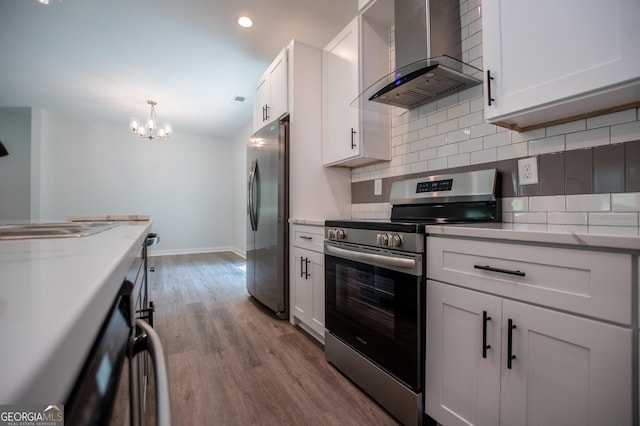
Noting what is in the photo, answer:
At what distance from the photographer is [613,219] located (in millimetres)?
1177

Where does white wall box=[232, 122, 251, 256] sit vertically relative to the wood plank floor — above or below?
above

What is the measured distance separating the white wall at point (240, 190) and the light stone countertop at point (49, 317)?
5.47m

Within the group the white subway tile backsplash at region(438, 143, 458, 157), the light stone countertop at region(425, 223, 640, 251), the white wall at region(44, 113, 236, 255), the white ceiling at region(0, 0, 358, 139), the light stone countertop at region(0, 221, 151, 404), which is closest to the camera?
the light stone countertop at region(0, 221, 151, 404)

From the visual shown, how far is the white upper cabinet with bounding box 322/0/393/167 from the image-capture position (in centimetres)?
213

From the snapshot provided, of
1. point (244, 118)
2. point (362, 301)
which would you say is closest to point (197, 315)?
point (362, 301)

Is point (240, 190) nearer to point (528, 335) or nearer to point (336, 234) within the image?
point (336, 234)

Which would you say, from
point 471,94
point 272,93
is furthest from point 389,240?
point 272,93

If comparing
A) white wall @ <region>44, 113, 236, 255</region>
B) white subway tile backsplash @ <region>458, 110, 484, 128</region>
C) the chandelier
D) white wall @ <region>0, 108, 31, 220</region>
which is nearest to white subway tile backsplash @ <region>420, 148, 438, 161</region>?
white subway tile backsplash @ <region>458, 110, 484, 128</region>

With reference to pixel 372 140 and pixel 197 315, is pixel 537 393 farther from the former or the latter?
pixel 197 315

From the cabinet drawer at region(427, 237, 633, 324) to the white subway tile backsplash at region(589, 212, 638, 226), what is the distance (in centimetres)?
52

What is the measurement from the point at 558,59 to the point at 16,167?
734 cm

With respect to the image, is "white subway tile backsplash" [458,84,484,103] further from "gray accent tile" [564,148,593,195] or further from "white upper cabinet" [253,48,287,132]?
"white upper cabinet" [253,48,287,132]

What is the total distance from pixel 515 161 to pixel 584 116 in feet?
1.02

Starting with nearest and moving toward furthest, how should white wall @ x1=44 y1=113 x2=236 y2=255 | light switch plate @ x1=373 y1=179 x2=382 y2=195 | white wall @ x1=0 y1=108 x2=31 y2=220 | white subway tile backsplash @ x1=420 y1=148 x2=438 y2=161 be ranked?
1. white subway tile backsplash @ x1=420 y1=148 x2=438 y2=161
2. light switch plate @ x1=373 y1=179 x2=382 y2=195
3. white wall @ x1=0 y1=108 x2=31 y2=220
4. white wall @ x1=44 y1=113 x2=236 y2=255
